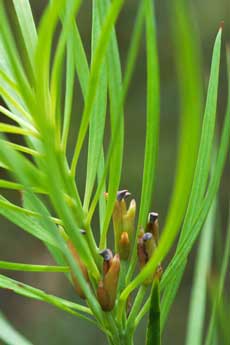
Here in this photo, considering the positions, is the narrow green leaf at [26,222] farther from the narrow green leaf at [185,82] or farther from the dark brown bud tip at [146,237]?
the narrow green leaf at [185,82]

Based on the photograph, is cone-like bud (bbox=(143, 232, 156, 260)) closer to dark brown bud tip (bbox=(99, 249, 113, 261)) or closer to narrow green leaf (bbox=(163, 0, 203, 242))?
dark brown bud tip (bbox=(99, 249, 113, 261))

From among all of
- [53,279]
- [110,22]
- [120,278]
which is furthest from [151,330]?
[53,279]

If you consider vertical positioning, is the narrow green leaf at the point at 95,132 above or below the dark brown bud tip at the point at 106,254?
above

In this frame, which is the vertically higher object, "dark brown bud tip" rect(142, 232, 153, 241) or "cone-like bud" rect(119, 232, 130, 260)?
"dark brown bud tip" rect(142, 232, 153, 241)

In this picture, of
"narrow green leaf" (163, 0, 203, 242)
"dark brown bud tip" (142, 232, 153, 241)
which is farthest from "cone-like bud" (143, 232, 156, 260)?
"narrow green leaf" (163, 0, 203, 242)

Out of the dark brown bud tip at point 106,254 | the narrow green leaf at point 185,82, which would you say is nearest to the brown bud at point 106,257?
the dark brown bud tip at point 106,254
